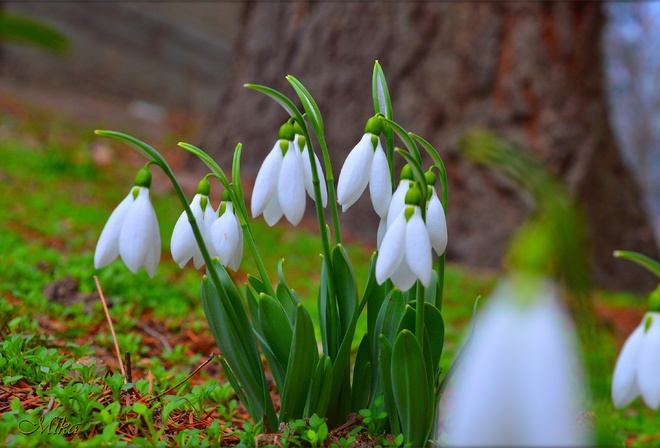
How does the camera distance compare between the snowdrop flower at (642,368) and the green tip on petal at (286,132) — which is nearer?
the snowdrop flower at (642,368)

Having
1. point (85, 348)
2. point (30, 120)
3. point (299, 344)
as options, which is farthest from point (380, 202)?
point (30, 120)

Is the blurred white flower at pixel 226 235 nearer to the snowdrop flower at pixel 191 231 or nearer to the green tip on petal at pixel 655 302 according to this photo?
the snowdrop flower at pixel 191 231

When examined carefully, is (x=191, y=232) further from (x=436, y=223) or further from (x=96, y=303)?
(x=96, y=303)

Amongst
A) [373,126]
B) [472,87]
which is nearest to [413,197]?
[373,126]

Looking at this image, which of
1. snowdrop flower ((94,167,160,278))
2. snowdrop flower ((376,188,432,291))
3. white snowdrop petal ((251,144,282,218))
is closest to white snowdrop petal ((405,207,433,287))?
snowdrop flower ((376,188,432,291))

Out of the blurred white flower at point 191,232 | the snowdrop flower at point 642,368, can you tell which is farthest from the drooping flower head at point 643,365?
the blurred white flower at point 191,232

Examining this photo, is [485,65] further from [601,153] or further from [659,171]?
[659,171]
